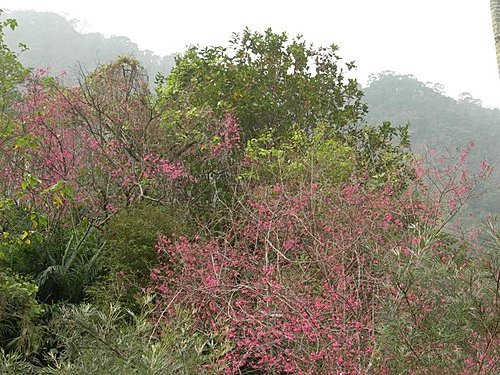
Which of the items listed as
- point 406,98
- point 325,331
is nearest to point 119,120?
point 325,331

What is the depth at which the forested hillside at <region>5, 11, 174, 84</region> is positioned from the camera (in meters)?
39.9

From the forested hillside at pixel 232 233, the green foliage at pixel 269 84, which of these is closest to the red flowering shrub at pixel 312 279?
the forested hillside at pixel 232 233

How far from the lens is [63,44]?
4506 cm

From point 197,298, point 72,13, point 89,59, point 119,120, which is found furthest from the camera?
point 72,13

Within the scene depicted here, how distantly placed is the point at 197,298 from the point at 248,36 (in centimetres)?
724

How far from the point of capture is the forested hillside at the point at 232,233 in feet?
11.5

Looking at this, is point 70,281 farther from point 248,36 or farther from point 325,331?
point 248,36

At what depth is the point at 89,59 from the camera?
4119 centimetres

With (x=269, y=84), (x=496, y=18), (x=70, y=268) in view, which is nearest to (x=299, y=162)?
(x=269, y=84)

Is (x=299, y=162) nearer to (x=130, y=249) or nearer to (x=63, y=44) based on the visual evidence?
(x=130, y=249)

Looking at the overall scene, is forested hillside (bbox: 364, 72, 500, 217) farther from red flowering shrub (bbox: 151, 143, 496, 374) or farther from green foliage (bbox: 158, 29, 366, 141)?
red flowering shrub (bbox: 151, 143, 496, 374)

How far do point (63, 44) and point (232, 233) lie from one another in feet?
135

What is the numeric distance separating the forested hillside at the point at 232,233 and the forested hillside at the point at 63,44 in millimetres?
29475

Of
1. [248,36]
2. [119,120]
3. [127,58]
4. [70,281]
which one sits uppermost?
[248,36]
